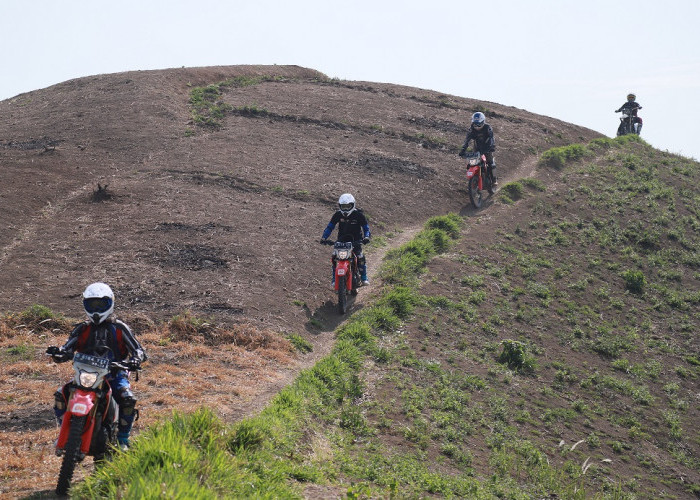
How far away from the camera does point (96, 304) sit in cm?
736

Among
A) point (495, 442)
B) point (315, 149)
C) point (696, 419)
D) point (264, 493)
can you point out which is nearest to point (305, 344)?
point (495, 442)

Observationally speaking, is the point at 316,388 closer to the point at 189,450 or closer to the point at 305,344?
the point at 305,344

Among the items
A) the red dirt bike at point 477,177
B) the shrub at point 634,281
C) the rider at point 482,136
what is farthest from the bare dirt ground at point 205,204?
the shrub at point 634,281

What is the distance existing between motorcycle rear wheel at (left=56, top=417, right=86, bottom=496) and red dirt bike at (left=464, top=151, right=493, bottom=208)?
16.5m

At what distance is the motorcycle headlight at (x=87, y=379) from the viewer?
6.83 m

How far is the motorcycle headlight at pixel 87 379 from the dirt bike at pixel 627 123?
30.9 metres

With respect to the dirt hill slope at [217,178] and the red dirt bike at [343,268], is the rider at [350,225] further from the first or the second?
the dirt hill slope at [217,178]

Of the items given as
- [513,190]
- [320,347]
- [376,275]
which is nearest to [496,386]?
[320,347]

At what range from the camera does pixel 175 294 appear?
45.8ft

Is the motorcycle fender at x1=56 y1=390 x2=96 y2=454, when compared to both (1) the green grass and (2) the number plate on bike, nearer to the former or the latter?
(2) the number plate on bike

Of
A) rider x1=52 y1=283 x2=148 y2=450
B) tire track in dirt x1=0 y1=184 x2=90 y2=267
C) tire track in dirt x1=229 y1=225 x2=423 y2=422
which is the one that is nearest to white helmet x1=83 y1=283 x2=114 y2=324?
rider x1=52 y1=283 x2=148 y2=450

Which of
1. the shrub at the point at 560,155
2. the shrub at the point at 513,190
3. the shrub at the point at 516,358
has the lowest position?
the shrub at the point at 516,358

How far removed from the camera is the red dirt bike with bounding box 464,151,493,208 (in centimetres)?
2164

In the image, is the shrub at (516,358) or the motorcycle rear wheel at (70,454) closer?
the motorcycle rear wheel at (70,454)
